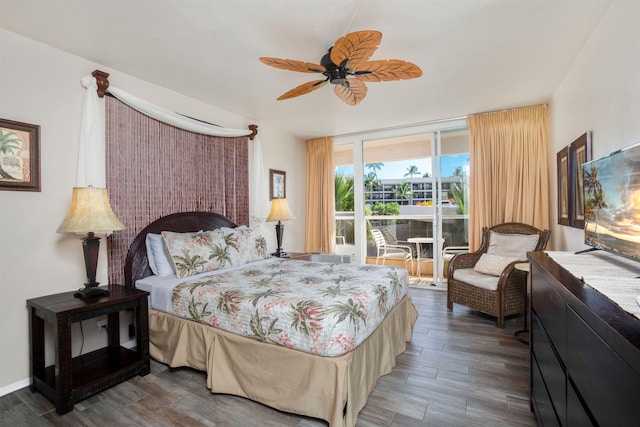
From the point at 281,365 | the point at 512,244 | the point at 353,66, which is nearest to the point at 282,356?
the point at 281,365

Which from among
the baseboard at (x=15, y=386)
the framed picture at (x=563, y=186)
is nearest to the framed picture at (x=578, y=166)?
the framed picture at (x=563, y=186)

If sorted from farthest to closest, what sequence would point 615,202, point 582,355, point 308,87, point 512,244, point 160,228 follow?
point 512,244 → point 160,228 → point 308,87 → point 615,202 → point 582,355

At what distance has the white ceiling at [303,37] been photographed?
1965 mm

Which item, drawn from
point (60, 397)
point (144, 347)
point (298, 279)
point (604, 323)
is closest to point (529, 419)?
point (604, 323)

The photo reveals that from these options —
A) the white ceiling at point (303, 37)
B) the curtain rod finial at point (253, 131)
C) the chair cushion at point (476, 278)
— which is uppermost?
the white ceiling at point (303, 37)

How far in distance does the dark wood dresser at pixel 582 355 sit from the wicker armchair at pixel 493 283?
1757mm

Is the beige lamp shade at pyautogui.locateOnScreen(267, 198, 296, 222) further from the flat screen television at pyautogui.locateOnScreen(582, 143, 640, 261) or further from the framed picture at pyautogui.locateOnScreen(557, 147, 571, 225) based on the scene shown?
the flat screen television at pyautogui.locateOnScreen(582, 143, 640, 261)

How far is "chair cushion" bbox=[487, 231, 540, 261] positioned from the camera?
3521 mm

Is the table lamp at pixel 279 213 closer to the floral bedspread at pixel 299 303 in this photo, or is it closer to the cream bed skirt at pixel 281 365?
the floral bedspread at pixel 299 303

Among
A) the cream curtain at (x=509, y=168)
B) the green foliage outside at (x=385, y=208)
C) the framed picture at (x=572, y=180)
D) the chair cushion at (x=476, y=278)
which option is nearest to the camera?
the framed picture at (x=572, y=180)

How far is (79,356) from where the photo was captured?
2.45 meters

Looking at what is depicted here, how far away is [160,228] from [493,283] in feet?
11.4

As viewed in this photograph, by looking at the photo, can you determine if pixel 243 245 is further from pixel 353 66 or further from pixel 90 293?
pixel 353 66

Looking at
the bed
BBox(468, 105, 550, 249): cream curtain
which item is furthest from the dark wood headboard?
BBox(468, 105, 550, 249): cream curtain
